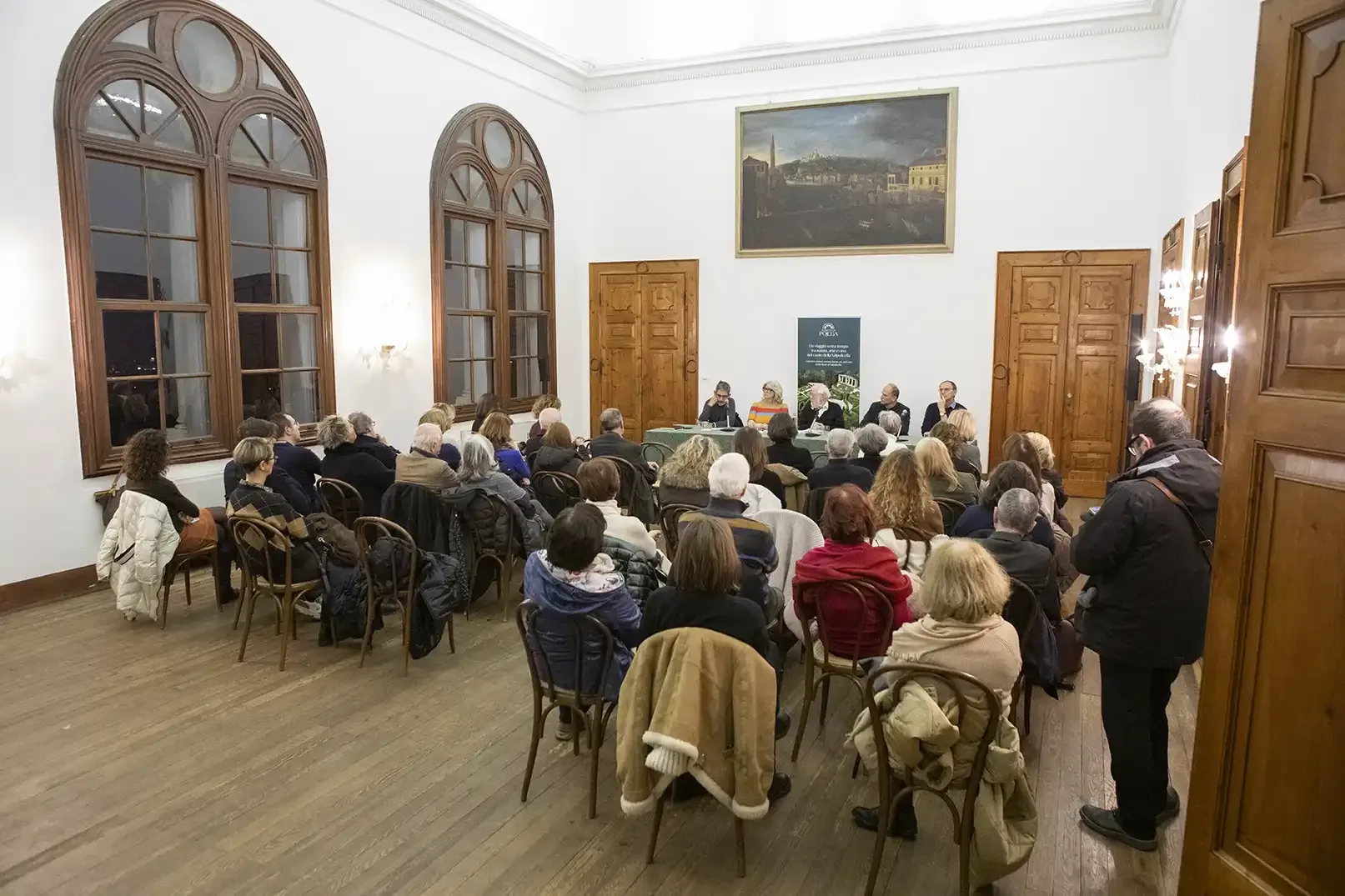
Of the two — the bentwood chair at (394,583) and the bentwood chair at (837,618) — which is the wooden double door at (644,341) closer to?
the bentwood chair at (394,583)

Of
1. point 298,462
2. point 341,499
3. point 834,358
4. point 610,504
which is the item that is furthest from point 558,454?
point 834,358

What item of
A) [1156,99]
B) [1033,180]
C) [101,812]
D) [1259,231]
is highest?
[1156,99]

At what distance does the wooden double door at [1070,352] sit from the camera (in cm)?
981

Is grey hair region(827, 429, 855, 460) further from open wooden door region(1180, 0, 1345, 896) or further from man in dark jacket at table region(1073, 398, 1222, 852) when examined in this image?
open wooden door region(1180, 0, 1345, 896)

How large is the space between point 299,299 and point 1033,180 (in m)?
7.76

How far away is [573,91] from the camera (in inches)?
458

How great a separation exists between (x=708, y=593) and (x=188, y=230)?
231 inches

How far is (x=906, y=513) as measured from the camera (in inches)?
165

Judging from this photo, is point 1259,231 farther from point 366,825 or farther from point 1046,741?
point 366,825

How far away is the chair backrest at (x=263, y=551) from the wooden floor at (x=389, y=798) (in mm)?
477

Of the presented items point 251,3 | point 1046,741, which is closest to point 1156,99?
point 1046,741

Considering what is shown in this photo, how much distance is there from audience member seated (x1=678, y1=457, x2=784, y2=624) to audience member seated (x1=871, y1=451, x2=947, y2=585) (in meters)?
0.55

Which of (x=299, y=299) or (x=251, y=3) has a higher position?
(x=251, y=3)

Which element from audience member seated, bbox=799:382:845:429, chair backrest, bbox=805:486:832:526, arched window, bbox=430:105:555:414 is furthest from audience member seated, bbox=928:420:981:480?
arched window, bbox=430:105:555:414
